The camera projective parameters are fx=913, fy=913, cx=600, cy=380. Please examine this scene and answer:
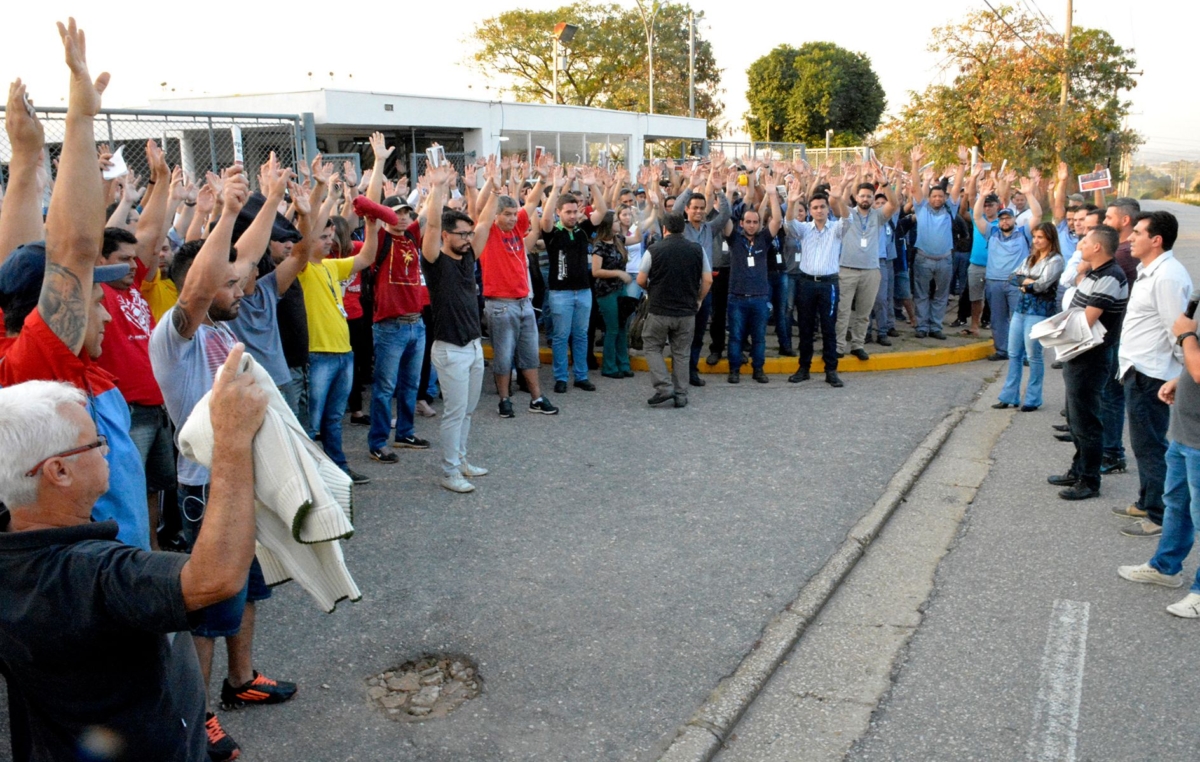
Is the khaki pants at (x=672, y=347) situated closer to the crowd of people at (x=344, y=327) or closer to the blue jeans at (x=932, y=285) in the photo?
the crowd of people at (x=344, y=327)

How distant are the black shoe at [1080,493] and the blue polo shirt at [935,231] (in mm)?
6088

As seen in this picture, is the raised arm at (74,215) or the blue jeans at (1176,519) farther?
the blue jeans at (1176,519)

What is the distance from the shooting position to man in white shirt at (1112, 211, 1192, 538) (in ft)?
18.5

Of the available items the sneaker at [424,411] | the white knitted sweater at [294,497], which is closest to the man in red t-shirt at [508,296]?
the sneaker at [424,411]

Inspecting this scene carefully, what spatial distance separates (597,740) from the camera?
3.76 meters

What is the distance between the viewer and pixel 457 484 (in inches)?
261

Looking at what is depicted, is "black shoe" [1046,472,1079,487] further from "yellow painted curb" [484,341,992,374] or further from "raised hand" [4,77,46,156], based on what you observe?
"raised hand" [4,77,46,156]

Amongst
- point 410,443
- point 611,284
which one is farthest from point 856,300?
point 410,443

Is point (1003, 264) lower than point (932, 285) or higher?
higher

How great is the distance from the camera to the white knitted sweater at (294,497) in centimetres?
234

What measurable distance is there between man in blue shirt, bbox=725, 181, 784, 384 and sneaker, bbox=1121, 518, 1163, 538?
Result: 471cm

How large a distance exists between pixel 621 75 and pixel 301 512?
2463 inches

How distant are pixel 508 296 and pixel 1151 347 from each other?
518cm

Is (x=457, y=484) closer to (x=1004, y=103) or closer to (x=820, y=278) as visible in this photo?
(x=820, y=278)
